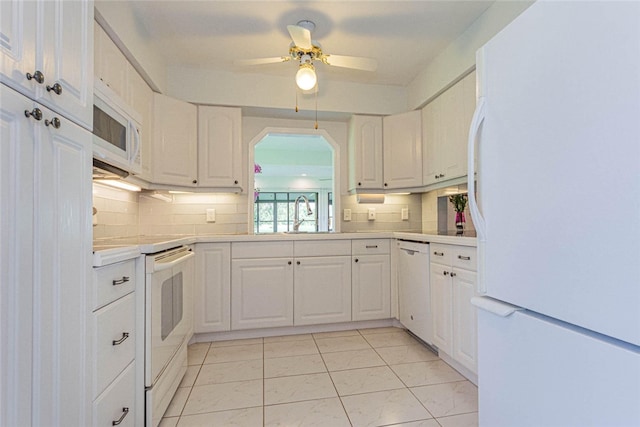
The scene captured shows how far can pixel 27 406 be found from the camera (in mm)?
737

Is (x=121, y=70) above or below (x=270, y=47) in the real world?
below

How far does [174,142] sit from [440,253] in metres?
2.30

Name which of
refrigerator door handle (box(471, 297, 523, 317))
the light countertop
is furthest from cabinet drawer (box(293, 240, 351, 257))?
refrigerator door handle (box(471, 297, 523, 317))

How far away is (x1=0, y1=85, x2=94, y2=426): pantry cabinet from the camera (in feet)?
2.29

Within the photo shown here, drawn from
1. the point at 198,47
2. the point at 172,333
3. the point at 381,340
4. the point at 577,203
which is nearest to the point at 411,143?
the point at 381,340

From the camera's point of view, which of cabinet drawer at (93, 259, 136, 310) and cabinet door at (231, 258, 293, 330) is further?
cabinet door at (231, 258, 293, 330)

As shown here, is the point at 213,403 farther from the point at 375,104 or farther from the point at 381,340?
the point at 375,104

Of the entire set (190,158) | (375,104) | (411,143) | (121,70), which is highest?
(375,104)

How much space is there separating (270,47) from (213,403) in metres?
2.50

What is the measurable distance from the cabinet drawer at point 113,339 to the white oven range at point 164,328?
0.09 meters

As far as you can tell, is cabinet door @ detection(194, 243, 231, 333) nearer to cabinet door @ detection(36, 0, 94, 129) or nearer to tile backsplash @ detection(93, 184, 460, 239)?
tile backsplash @ detection(93, 184, 460, 239)

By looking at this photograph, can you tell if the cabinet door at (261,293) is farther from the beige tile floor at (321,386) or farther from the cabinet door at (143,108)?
the cabinet door at (143,108)

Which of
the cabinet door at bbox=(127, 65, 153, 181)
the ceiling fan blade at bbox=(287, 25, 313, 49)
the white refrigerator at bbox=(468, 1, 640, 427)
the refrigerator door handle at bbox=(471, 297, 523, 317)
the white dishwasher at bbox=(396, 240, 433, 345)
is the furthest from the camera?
the white dishwasher at bbox=(396, 240, 433, 345)

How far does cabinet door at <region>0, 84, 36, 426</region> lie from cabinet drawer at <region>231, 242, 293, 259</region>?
180cm
